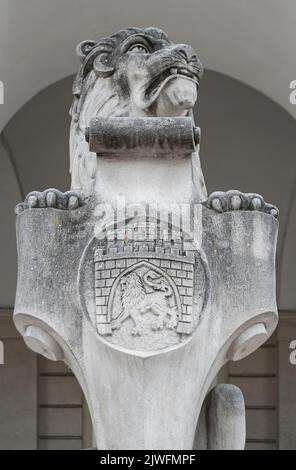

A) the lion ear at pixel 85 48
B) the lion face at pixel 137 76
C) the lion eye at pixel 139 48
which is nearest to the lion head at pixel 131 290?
the lion face at pixel 137 76

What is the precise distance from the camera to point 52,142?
1398cm

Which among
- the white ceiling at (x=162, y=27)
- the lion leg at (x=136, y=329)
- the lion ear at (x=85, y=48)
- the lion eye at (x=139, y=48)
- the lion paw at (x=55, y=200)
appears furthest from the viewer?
the white ceiling at (x=162, y=27)

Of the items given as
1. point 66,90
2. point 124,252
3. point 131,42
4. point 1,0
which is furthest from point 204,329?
point 66,90

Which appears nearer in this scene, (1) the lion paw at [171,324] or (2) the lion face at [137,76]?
(1) the lion paw at [171,324]

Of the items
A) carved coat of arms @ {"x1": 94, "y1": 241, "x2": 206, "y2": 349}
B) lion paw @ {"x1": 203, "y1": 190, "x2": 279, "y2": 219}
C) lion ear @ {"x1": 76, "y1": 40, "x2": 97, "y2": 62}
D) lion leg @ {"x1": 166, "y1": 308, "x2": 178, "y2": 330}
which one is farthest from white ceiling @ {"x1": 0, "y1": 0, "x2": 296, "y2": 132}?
lion leg @ {"x1": 166, "y1": 308, "x2": 178, "y2": 330}

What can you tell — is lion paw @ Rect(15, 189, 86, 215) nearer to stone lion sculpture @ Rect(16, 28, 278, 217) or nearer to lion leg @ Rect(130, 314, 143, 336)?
stone lion sculpture @ Rect(16, 28, 278, 217)

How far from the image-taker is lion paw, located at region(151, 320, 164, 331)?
6.54 meters

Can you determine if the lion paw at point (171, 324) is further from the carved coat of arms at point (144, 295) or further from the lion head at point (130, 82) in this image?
the lion head at point (130, 82)

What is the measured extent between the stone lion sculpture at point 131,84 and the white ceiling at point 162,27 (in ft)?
14.9

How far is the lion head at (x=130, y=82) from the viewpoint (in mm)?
7102

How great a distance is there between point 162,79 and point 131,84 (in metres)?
0.16

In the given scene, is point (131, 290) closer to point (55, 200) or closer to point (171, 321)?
point (171, 321)

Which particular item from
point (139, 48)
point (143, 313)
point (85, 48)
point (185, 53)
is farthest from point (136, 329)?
point (85, 48)

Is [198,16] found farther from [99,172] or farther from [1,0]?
[99,172]
